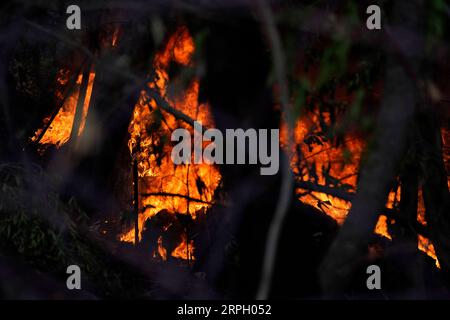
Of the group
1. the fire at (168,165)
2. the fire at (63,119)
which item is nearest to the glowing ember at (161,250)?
the fire at (168,165)

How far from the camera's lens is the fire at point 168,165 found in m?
6.12

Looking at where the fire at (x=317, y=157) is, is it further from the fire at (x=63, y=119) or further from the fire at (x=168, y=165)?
the fire at (x=63, y=119)

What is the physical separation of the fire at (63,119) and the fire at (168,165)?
3.08 feet

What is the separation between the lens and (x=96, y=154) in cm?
663

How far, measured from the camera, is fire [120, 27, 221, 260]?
6121 millimetres

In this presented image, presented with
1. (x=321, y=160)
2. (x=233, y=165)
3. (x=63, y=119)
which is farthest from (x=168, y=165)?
(x=233, y=165)

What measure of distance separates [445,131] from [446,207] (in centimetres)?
162

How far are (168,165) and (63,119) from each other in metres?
1.79

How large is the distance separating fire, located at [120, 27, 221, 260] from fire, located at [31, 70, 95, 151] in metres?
0.94

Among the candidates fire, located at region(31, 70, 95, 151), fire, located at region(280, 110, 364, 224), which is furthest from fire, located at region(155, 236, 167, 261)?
fire, located at region(280, 110, 364, 224)

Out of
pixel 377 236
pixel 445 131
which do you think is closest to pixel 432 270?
pixel 377 236

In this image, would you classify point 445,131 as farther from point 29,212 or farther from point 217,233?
point 29,212

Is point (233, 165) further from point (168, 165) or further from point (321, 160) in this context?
point (168, 165)

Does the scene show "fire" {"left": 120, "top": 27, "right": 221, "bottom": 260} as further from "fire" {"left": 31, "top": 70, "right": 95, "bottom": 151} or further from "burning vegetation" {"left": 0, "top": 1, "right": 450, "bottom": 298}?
"fire" {"left": 31, "top": 70, "right": 95, "bottom": 151}
